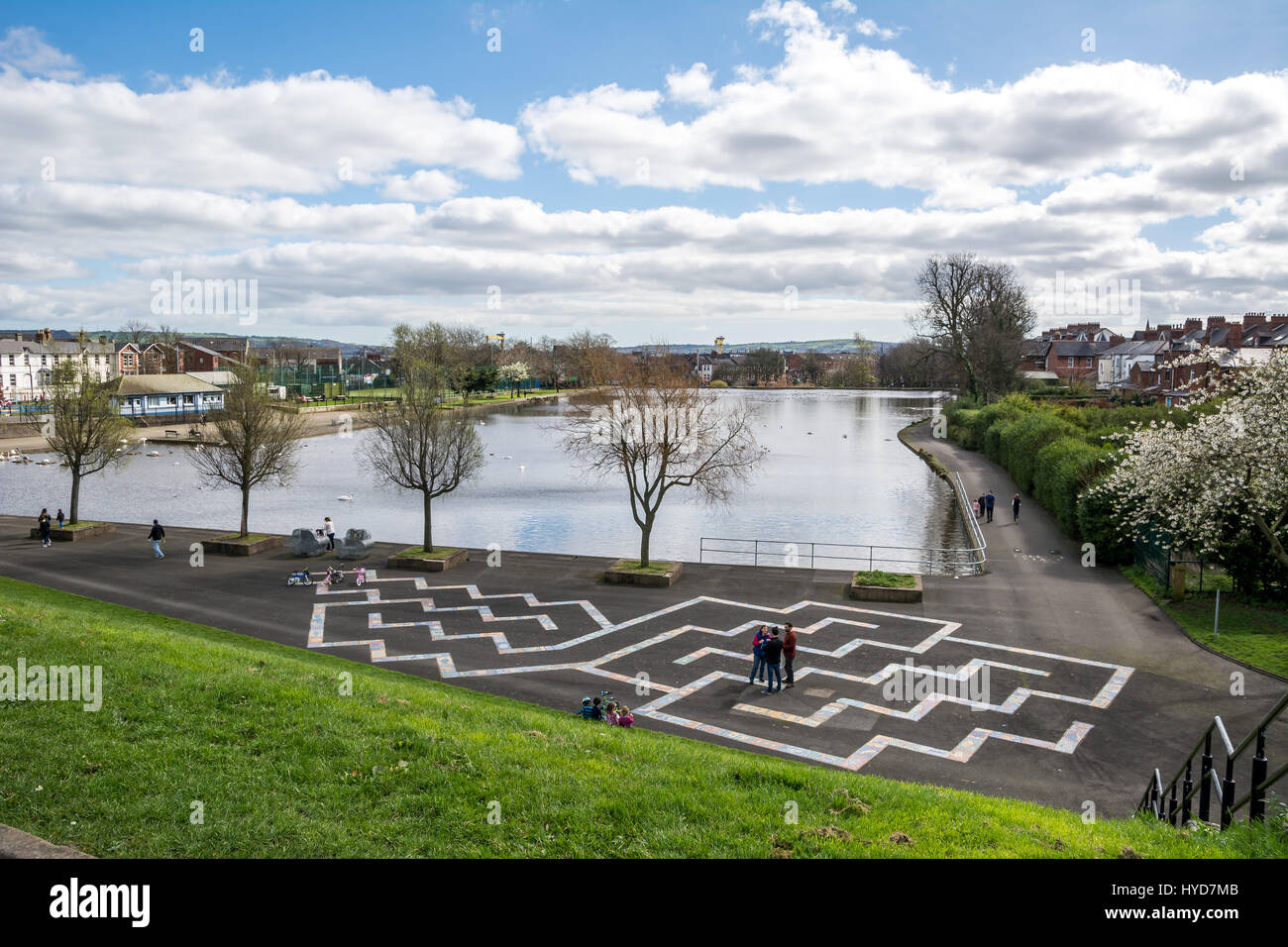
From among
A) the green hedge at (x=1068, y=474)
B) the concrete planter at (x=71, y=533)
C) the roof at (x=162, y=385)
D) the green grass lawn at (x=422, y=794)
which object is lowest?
the concrete planter at (x=71, y=533)

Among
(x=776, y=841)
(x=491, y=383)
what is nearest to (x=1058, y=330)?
(x=491, y=383)

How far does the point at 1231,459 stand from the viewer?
16.4 metres

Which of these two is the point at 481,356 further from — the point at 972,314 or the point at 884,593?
the point at 884,593

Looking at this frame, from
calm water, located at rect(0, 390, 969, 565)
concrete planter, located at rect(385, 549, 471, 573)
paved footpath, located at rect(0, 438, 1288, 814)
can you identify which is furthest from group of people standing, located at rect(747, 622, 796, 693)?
calm water, located at rect(0, 390, 969, 565)

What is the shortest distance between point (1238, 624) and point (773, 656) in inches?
523

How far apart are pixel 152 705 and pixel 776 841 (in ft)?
26.4

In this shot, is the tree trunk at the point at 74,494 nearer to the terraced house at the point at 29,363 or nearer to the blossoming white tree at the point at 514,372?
the terraced house at the point at 29,363

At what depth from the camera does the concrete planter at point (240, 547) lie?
3041 centimetres

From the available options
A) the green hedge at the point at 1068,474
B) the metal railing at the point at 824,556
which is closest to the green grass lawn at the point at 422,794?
the metal railing at the point at 824,556

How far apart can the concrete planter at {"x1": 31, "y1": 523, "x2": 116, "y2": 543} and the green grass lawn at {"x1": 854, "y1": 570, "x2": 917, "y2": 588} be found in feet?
98.0

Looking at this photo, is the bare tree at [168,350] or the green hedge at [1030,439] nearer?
the green hedge at [1030,439]

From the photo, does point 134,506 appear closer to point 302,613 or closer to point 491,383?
point 302,613

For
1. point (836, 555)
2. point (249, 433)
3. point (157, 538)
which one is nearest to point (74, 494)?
point (249, 433)

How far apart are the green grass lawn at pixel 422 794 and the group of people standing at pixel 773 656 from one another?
5197 mm
